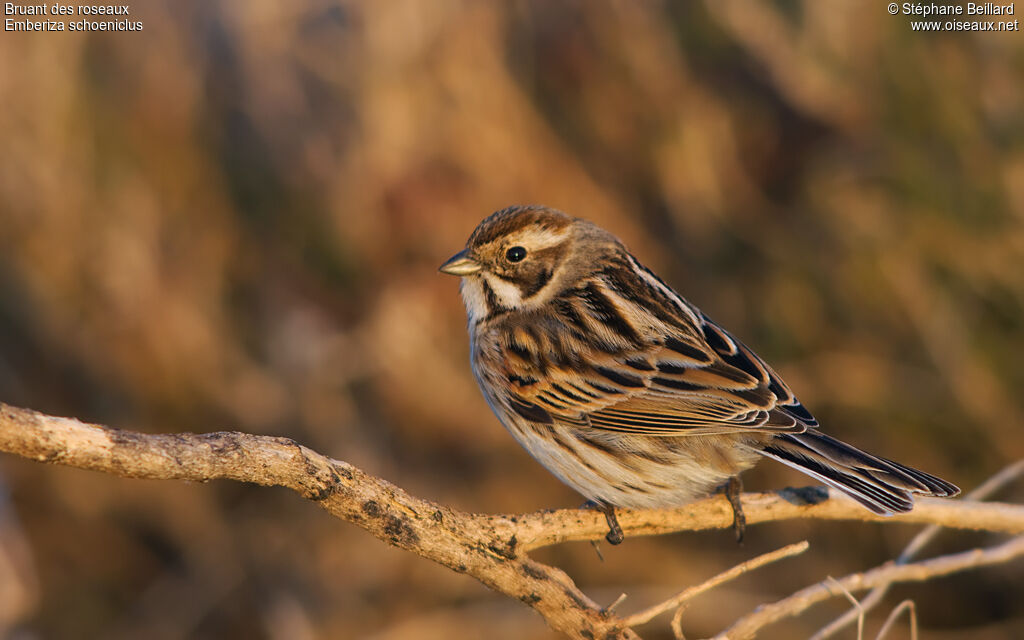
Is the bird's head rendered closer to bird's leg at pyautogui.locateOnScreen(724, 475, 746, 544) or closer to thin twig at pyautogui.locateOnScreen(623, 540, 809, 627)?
bird's leg at pyautogui.locateOnScreen(724, 475, 746, 544)

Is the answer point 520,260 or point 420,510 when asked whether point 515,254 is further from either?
point 420,510

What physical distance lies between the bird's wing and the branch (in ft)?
0.85

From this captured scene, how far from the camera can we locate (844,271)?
4.51 metres

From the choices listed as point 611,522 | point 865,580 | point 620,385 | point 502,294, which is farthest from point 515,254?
point 865,580

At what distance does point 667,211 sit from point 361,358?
1730 mm

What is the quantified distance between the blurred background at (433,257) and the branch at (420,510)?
1684 millimetres

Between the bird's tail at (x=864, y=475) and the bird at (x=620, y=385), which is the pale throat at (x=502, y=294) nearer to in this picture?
the bird at (x=620, y=385)

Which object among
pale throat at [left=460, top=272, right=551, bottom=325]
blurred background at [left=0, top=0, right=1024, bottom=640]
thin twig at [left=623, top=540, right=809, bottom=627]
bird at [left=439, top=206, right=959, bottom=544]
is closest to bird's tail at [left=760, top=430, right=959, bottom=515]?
bird at [left=439, top=206, right=959, bottom=544]

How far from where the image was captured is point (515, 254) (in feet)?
11.1

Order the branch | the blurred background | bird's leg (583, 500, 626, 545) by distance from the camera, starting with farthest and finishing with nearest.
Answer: the blurred background
bird's leg (583, 500, 626, 545)
the branch

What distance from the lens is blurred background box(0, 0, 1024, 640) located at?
4.34 meters

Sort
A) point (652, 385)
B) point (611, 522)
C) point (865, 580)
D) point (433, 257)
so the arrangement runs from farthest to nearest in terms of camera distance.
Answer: point (433, 257)
point (652, 385)
point (611, 522)
point (865, 580)

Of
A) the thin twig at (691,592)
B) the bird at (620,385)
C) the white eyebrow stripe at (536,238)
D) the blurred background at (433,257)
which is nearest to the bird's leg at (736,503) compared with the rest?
the bird at (620,385)

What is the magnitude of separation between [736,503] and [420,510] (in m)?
1.13
